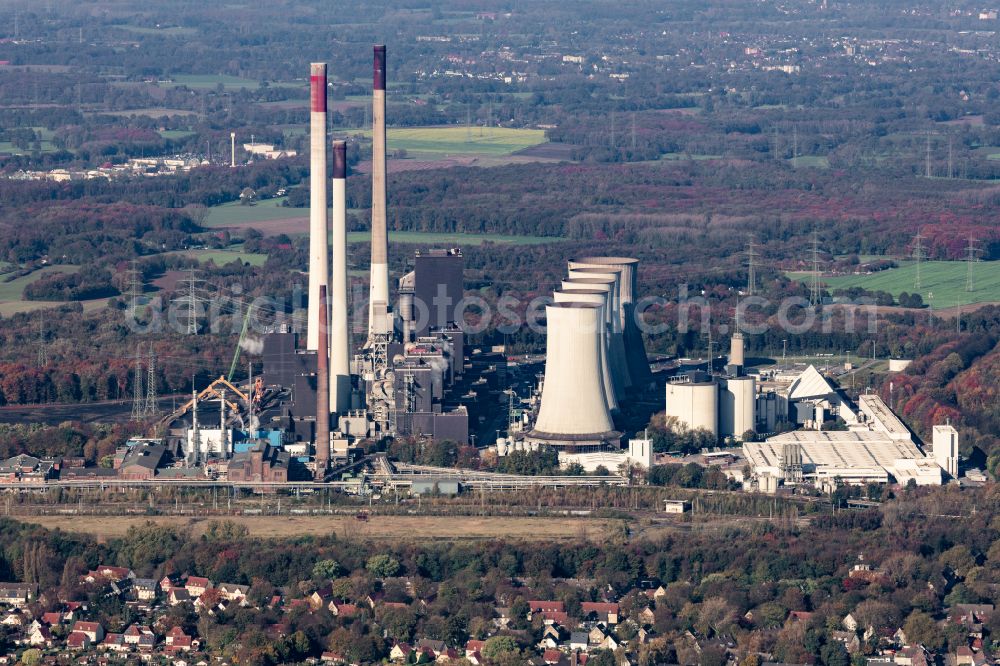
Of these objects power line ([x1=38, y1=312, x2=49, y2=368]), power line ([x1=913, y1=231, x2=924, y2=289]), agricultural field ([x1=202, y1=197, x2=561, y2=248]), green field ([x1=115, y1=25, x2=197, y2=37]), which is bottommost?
power line ([x1=38, y1=312, x2=49, y2=368])

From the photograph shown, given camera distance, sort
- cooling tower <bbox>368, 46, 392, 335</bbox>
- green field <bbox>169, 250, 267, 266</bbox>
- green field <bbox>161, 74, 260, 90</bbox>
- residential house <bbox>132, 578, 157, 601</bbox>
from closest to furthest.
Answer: residential house <bbox>132, 578, 157, 601</bbox>, cooling tower <bbox>368, 46, 392, 335</bbox>, green field <bbox>169, 250, 267, 266</bbox>, green field <bbox>161, 74, 260, 90</bbox>

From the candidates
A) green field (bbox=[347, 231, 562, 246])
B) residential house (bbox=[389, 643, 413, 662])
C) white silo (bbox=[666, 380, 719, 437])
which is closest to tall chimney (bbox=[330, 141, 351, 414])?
white silo (bbox=[666, 380, 719, 437])

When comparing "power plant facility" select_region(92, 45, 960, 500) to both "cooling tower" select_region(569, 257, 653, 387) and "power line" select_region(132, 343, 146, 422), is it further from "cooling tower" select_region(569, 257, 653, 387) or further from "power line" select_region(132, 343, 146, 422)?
"power line" select_region(132, 343, 146, 422)

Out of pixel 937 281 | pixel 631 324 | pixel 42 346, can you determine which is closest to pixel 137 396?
pixel 42 346

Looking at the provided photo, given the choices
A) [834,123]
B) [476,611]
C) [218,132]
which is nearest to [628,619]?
[476,611]

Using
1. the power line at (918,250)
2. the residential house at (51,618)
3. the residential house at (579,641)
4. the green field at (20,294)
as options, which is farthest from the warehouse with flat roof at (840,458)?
the green field at (20,294)

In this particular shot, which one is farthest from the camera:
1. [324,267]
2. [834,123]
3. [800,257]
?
[834,123]

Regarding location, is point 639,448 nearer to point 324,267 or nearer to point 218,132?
point 324,267
